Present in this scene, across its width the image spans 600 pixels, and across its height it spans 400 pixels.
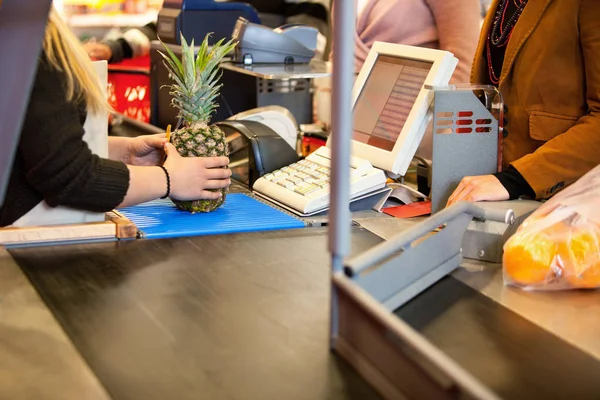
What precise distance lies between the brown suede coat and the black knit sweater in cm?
87

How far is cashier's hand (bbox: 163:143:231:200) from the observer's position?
1.77 metres

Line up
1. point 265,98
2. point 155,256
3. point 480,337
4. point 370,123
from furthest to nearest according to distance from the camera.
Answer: point 265,98, point 370,123, point 155,256, point 480,337

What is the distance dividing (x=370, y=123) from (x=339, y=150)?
1.05 metres

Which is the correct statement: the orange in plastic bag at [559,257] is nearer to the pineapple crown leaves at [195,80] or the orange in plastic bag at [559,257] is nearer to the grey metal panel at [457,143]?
the grey metal panel at [457,143]

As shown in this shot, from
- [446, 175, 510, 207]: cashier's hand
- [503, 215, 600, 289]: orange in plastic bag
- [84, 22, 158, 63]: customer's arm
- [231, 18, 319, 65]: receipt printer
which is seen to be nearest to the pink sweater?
[231, 18, 319, 65]: receipt printer

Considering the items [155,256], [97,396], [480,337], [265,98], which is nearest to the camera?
[97,396]

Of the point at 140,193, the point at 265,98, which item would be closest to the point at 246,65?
the point at 265,98

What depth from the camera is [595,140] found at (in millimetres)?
1674

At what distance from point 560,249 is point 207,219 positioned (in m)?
0.80

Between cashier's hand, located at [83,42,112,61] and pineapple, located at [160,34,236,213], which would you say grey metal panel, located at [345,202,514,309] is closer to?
pineapple, located at [160,34,236,213]

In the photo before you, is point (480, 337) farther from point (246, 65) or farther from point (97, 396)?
point (246, 65)

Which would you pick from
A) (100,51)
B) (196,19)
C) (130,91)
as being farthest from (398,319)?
(100,51)

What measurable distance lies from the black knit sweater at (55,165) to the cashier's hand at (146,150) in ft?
1.08

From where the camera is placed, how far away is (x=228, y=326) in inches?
47.1
